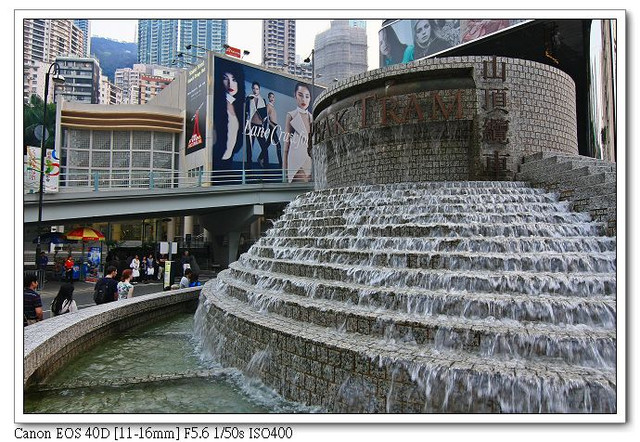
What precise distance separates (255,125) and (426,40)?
1383 centimetres

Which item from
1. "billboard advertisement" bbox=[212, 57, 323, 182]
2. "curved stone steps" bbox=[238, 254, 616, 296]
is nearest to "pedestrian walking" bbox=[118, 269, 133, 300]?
"curved stone steps" bbox=[238, 254, 616, 296]

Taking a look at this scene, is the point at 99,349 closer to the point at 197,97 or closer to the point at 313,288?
the point at 313,288

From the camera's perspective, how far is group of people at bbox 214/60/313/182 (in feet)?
106

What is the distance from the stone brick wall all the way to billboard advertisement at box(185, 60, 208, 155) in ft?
74.7

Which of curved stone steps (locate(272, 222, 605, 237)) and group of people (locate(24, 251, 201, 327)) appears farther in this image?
group of people (locate(24, 251, 201, 327))

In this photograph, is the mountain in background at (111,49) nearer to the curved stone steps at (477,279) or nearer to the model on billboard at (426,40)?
the curved stone steps at (477,279)

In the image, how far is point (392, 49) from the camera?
1340 inches

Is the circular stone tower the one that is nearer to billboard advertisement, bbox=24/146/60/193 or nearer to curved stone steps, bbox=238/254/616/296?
curved stone steps, bbox=238/254/616/296

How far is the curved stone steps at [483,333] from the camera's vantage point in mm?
4555

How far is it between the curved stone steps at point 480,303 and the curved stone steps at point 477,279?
0.41 feet

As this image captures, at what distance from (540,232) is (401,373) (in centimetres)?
380

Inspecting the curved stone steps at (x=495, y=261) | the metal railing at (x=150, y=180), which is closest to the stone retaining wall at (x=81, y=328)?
the curved stone steps at (x=495, y=261)

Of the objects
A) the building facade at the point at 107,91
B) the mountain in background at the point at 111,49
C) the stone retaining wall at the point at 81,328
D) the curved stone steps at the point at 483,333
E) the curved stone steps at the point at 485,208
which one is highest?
the building facade at the point at 107,91

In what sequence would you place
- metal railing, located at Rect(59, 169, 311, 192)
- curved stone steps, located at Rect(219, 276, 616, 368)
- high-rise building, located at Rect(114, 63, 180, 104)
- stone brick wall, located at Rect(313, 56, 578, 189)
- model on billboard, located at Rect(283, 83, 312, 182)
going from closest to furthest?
curved stone steps, located at Rect(219, 276, 616, 368)
stone brick wall, located at Rect(313, 56, 578, 189)
metal railing, located at Rect(59, 169, 311, 192)
model on billboard, located at Rect(283, 83, 312, 182)
high-rise building, located at Rect(114, 63, 180, 104)
